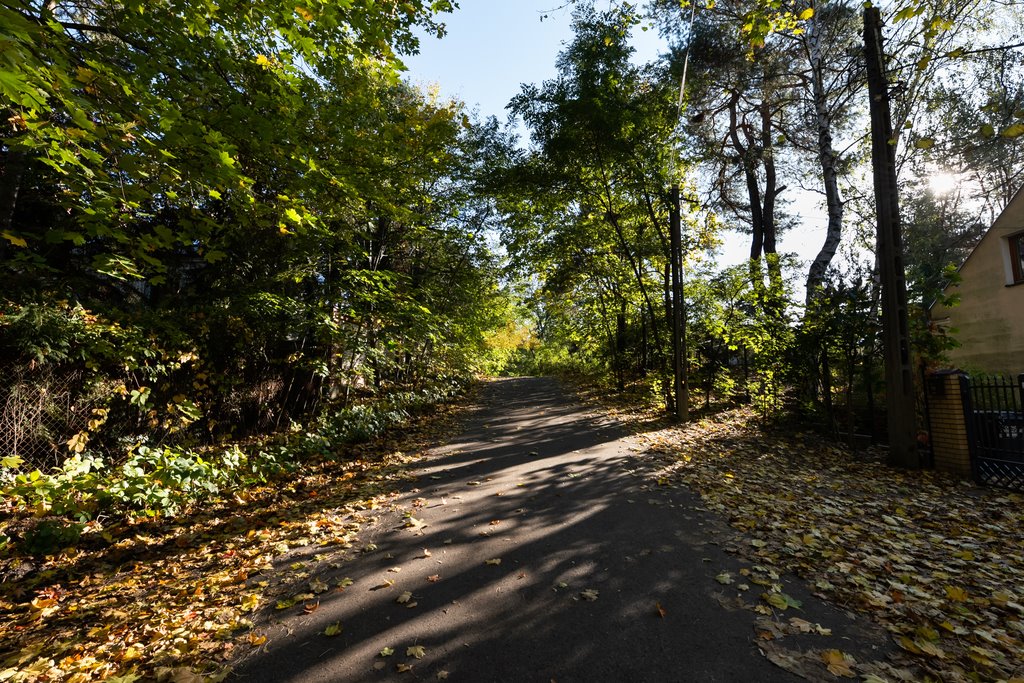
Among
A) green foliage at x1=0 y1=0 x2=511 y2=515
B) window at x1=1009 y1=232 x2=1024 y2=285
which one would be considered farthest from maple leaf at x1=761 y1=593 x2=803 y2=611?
window at x1=1009 y1=232 x2=1024 y2=285

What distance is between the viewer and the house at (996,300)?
1364 cm

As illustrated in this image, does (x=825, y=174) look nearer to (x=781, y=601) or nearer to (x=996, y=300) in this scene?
(x=996, y=300)

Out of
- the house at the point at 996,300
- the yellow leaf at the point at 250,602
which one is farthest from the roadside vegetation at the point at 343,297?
the house at the point at 996,300

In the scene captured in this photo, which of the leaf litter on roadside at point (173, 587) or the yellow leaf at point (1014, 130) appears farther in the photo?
the yellow leaf at point (1014, 130)

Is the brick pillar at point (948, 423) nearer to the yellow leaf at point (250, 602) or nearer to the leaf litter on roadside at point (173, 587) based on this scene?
the leaf litter on roadside at point (173, 587)

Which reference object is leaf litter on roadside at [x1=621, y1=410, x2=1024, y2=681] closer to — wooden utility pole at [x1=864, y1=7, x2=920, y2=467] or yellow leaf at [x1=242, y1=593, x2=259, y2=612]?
wooden utility pole at [x1=864, y1=7, x2=920, y2=467]

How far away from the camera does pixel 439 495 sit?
19.4 ft

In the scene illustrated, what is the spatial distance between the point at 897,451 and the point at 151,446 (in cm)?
1216

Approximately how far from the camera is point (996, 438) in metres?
6.34

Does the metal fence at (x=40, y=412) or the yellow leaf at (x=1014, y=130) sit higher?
the yellow leaf at (x=1014, y=130)

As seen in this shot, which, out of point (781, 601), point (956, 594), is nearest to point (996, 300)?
point (956, 594)

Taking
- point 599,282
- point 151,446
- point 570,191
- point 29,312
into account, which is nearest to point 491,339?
point 599,282

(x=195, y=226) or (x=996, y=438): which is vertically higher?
(x=195, y=226)

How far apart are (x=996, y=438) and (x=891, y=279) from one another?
267 centimetres
